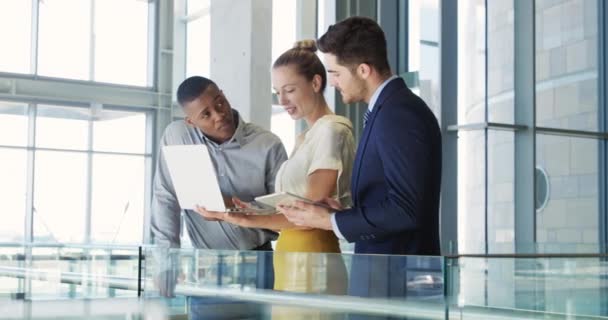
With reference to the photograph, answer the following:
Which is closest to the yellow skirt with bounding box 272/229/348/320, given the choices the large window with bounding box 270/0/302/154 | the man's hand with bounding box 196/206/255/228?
the man's hand with bounding box 196/206/255/228

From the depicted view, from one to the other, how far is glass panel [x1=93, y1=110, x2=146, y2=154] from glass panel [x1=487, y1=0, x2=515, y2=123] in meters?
10.0

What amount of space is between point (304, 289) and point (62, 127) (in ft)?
60.8

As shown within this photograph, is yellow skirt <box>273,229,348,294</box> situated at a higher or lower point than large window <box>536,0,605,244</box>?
lower

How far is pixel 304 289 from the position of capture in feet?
8.27

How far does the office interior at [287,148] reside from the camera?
8.39 ft

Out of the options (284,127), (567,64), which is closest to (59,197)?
(284,127)

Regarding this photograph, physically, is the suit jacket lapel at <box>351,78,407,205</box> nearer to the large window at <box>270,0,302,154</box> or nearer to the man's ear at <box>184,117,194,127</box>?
the man's ear at <box>184,117,194,127</box>

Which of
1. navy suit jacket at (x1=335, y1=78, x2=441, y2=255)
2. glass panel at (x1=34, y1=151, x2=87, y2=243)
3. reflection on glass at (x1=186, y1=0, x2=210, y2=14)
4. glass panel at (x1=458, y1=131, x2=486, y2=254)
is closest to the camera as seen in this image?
navy suit jacket at (x1=335, y1=78, x2=441, y2=255)

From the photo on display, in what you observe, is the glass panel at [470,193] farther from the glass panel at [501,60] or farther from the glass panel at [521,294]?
the glass panel at [521,294]

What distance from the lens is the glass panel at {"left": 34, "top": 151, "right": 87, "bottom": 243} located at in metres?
20.0

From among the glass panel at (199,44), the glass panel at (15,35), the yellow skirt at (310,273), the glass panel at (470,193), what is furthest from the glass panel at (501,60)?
the yellow skirt at (310,273)

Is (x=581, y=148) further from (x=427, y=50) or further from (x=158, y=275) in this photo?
(x=158, y=275)

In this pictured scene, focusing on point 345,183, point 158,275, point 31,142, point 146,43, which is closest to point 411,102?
point 345,183

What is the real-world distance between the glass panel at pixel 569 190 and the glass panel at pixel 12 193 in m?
10.7
